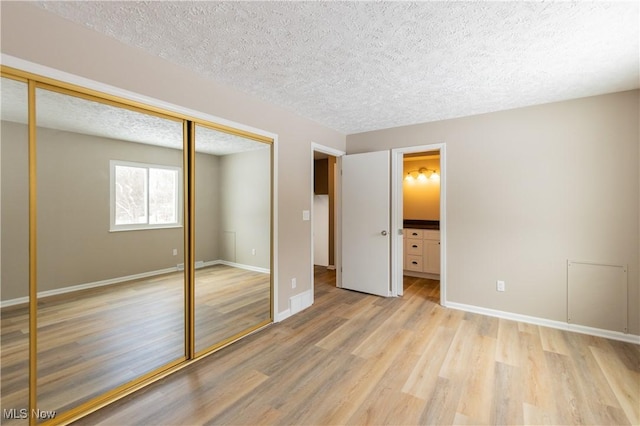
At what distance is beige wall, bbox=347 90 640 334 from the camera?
111 inches

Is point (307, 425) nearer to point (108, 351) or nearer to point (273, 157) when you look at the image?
point (108, 351)

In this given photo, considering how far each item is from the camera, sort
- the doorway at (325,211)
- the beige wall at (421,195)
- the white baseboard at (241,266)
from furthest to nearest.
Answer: the doorway at (325,211), the beige wall at (421,195), the white baseboard at (241,266)

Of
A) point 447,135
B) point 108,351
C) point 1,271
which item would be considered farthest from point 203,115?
point 447,135

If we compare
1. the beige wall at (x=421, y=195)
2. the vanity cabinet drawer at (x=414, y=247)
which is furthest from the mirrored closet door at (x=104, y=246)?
the beige wall at (x=421, y=195)

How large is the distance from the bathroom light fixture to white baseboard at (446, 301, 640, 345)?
2841mm

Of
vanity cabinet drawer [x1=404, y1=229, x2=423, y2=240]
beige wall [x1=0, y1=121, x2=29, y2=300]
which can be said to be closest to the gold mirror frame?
beige wall [x1=0, y1=121, x2=29, y2=300]

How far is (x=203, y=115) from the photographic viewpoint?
97.2 inches

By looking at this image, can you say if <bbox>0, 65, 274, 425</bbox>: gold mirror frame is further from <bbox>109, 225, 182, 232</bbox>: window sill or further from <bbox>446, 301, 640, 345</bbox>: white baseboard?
<bbox>446, 301, 640, 345</bbox>: white baseboard

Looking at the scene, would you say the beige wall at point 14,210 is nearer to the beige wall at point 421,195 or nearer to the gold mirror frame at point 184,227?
the gold mirror frame at point 184,227

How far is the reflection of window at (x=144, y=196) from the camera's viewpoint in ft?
6.82

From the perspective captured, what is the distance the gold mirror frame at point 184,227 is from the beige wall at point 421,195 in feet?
12.3

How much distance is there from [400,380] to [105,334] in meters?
2.21

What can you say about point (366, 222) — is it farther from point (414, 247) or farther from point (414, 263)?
point (414, 263)

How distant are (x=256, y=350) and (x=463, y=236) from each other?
283 centimetres
